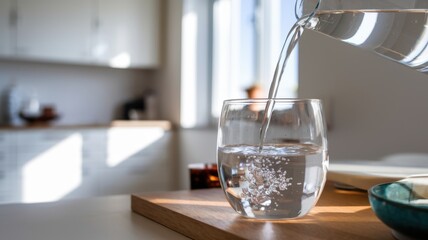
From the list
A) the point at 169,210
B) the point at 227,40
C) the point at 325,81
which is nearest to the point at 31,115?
the point at 227,40

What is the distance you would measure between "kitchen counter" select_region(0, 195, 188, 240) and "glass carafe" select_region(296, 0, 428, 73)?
35 centimetres

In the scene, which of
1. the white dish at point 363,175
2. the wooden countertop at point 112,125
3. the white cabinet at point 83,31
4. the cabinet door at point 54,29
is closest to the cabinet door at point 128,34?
the white cabinet at point 83,31

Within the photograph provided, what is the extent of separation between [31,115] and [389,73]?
2647 mm

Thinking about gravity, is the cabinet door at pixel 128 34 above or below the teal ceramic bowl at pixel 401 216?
above

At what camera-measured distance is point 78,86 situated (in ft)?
12.8

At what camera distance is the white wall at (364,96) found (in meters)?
1.65

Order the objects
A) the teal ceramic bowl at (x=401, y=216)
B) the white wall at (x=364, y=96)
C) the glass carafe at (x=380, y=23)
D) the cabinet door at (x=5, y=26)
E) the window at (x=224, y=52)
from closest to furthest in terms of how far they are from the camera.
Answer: the teal ceramic bowl at (x=401, y=216), the glass carafe at (x=380, y=23), the white wall at (x=364, y=96), the window at (x=224, y=52), the cabinet door at (x=5, y=26)

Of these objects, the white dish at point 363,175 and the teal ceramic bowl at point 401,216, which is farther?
the white dish at point 363,175

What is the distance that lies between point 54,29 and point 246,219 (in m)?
3.18

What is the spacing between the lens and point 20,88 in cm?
367

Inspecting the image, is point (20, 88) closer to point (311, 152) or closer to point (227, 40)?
point (227, 40)

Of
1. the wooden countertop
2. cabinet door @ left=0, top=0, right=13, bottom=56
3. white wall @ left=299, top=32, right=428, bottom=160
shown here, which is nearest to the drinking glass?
white wall @ left=299, top=32, right=428, bottom=160

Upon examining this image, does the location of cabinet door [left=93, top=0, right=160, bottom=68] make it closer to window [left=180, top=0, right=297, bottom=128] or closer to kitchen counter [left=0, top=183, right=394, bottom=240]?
window [left=180, top=0, right=297, bottom=128]

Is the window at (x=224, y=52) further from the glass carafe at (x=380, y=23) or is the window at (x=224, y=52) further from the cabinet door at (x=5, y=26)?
the glass carafe at (x=380, y=23)
